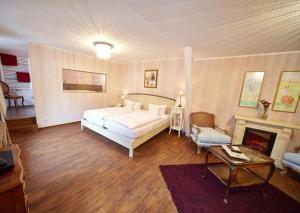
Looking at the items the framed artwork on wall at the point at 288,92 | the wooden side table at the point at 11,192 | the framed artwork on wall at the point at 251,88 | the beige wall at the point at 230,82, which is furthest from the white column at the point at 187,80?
the wooden side table at the point at 11,192

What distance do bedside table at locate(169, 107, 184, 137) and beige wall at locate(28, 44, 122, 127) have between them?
3281mm

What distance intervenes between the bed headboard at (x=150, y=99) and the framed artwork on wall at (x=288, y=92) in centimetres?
267

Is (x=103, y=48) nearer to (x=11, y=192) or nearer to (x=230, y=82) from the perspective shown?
(x=11, y=192)

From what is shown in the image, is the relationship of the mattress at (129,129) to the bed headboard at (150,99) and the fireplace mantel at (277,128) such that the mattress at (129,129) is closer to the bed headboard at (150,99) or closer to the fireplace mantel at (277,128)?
the bed headboard at (150,99)

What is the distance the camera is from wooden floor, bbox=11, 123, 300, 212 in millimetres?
1576

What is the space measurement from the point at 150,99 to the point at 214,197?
3.54m

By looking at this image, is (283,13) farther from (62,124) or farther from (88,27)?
(62,124)

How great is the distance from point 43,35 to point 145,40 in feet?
7.62

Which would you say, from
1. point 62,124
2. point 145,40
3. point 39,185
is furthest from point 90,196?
point 62,124

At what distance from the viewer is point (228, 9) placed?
1432 mm

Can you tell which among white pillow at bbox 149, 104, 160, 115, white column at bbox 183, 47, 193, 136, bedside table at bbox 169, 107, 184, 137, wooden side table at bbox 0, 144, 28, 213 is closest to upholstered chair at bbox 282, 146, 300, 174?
white column at bbox 183, 47, 193, 136

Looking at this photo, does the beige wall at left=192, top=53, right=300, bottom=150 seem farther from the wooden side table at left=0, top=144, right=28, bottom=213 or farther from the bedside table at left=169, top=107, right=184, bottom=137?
the wooden side table at left=0, top=144, right=28, bottom=213

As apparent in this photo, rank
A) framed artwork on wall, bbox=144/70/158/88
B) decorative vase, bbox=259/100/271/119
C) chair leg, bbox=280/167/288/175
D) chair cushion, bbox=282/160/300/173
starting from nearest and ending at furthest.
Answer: chair cushion, bbox=282/160/300/173
chair leg, bbox=280/167/288/175
decorative vase, bbox=259/100/271/119
framed artwork on wall, bbox=144/70/158/88

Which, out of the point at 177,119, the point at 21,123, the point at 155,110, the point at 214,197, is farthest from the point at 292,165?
the point at 21,123
